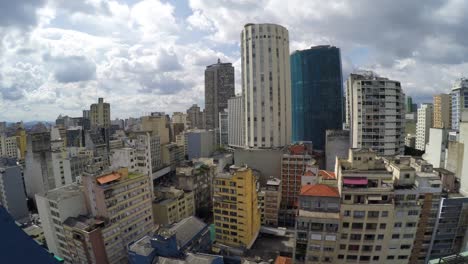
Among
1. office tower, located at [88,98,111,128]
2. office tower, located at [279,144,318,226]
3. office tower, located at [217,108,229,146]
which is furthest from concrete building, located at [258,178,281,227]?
office tower, located at [88,98,111,128]

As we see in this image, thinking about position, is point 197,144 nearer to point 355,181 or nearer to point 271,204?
point 271,204

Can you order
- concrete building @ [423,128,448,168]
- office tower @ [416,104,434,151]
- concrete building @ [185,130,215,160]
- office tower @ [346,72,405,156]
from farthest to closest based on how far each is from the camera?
concrete building @ [185,130,215,160]
office tower @ [416,104,434,151]
office tower @ [346,72,405,156]
concrete building @ [423,128,448,168]

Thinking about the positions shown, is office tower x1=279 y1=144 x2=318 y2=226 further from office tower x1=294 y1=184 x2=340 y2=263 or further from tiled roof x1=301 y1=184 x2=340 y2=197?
office tower x1=294 y1=184 x2=340 y2=263

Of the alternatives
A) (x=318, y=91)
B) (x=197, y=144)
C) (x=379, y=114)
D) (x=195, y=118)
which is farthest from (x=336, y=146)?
(x=195, y=118)

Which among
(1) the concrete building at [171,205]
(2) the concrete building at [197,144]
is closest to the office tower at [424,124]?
(2) the concrete building at [197,144]

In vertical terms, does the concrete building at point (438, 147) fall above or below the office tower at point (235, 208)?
above

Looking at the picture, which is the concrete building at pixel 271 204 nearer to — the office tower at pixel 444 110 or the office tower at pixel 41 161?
the office tower at pixel 41 161

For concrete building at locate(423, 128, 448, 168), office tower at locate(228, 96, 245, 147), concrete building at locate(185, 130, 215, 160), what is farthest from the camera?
office tower at locate(228, 96, 245, 147)
